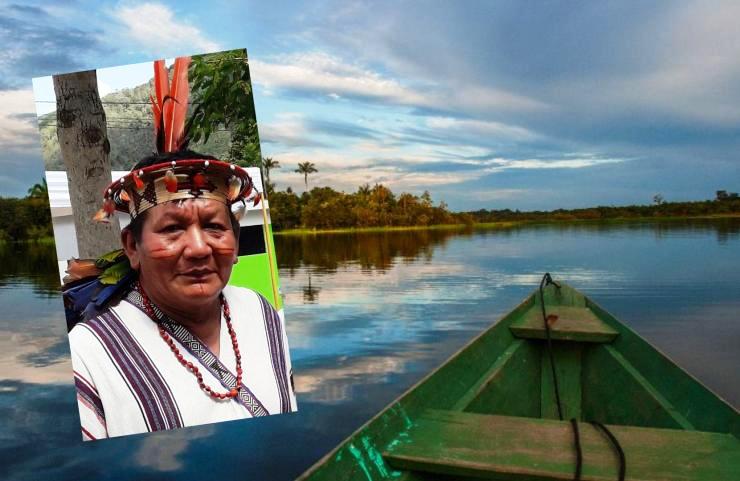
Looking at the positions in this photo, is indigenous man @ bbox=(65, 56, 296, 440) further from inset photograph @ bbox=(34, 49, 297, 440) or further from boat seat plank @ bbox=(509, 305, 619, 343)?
boat seat plank @ bbox=(509, 305, 619, 343)

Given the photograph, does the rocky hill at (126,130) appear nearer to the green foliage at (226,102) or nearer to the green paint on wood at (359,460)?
the green foliage at (226,102)

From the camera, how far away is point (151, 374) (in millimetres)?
2553

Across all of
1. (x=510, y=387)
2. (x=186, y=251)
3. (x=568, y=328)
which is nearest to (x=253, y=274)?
(x=186, y=251)

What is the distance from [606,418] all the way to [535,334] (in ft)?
2.56

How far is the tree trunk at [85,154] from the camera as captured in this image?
100 inches

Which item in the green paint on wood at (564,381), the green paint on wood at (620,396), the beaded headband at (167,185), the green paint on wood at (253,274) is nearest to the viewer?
the beaded headband at (167,185)

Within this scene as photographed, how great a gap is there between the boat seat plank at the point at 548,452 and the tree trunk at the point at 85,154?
1.42m

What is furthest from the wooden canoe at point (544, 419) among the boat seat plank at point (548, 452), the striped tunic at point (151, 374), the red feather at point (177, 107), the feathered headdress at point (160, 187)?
the red feather at point (177, 107)

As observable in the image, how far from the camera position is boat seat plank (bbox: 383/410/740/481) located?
2537 millimetres

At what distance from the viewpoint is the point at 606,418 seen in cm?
457

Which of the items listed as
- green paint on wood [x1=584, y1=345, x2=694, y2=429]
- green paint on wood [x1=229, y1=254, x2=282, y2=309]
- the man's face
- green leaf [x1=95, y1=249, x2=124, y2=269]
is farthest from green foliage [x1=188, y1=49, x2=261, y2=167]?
green paint on wood [x1=584, y1=345, x2=694, y2=429]

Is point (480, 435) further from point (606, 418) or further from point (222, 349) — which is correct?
point (606, 418)

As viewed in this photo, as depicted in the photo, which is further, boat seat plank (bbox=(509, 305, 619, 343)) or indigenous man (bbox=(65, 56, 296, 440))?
boat seat plank (bbox=(509, 305, 619, 343))

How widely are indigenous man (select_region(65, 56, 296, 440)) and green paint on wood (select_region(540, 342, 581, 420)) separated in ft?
9.52
